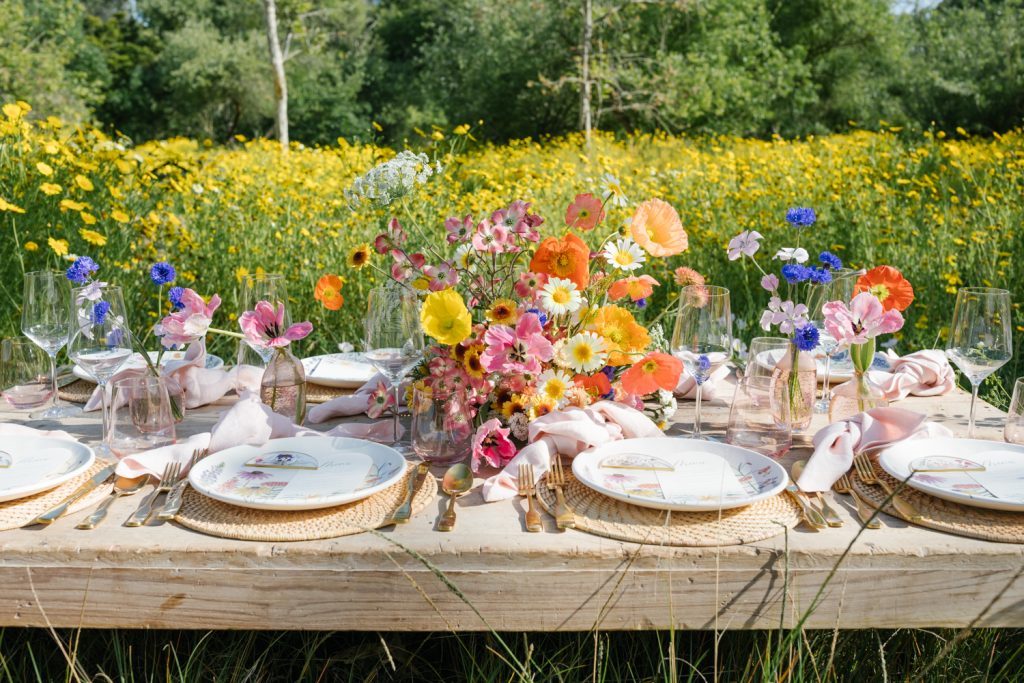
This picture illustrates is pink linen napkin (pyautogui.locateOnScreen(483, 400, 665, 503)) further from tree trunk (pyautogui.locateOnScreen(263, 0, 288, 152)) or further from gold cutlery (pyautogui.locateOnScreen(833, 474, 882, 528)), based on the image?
tree trunk (pyautogui.locateOnScreen(263, 0, 288, 152))

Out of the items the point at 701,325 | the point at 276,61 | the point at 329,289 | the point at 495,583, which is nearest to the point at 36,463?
the point at 329,289

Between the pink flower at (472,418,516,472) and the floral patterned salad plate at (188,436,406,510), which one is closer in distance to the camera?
the floral patterned salad plate at (188,436,406,510)

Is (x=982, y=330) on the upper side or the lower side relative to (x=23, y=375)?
upper

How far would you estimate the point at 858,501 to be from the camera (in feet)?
4.23

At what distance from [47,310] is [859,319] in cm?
144

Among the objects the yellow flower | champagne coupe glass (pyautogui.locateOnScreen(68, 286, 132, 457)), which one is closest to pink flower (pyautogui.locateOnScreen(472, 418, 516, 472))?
the yellow flower

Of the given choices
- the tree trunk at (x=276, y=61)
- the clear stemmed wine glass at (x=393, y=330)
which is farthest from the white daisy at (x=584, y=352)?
the tree trunk at (x=276, y=61)

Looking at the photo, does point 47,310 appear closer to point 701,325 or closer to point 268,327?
point 268,327

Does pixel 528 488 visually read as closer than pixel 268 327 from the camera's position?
Yes

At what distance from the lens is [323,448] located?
4.73 feet

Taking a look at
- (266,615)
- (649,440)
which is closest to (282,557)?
(266,615)

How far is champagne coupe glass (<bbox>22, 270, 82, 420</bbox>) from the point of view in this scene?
1610 mm

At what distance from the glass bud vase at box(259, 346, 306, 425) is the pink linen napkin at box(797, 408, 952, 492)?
0.92 m

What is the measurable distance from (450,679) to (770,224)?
352 centimetres
